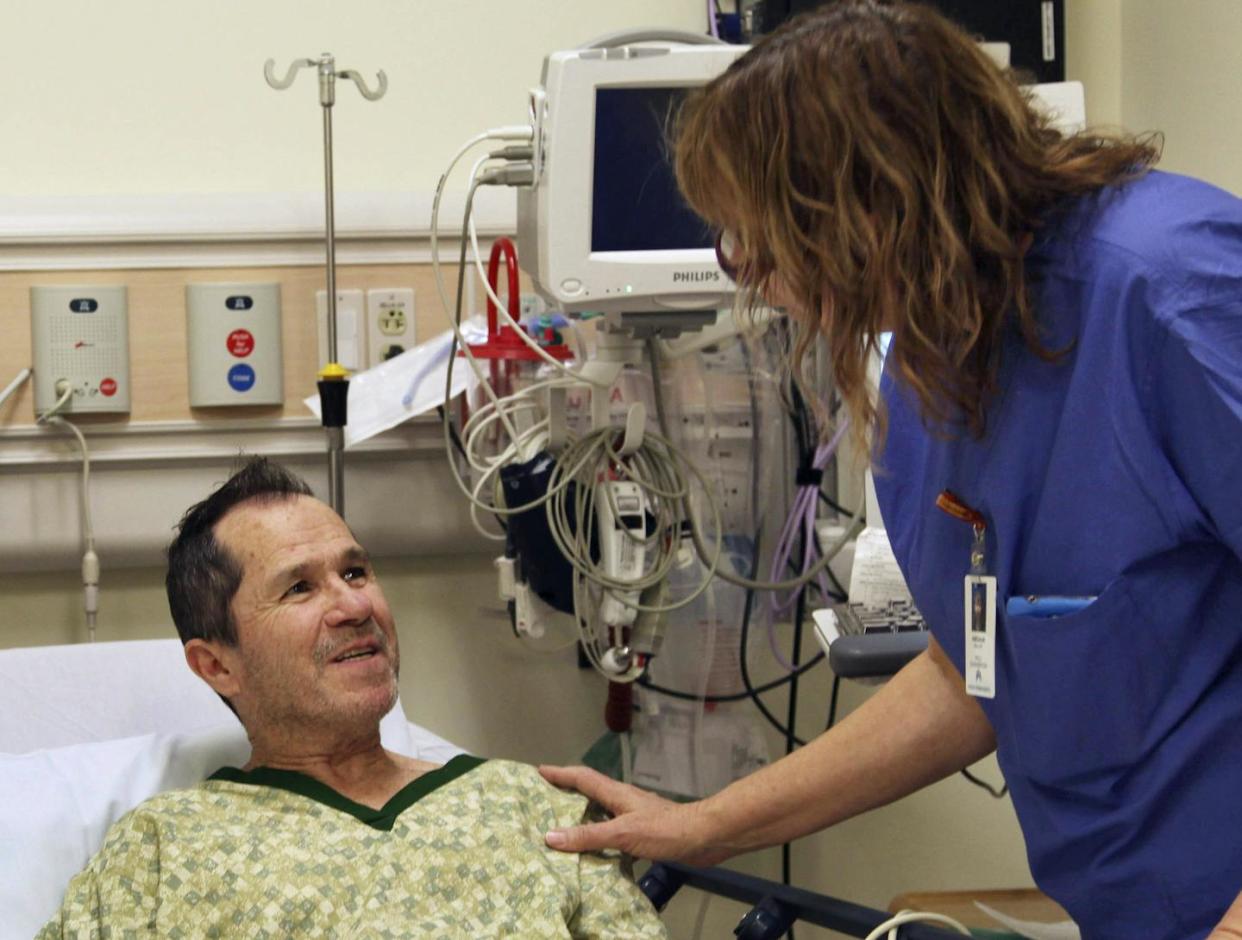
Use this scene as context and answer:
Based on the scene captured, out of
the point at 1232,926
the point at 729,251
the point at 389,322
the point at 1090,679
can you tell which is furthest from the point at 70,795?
the point at 1232,926

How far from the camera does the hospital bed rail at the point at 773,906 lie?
1530 millimetres

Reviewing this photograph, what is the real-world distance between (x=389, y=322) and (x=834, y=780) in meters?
1.09

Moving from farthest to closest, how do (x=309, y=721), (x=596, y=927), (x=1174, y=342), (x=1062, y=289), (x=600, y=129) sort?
(x=600, y=129) < (x=309, y=721) < (x=596, y=927) < (x=1062, y=289) < (x=1174, y=342)

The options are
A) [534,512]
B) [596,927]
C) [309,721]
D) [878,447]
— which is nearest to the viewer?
[878,447]

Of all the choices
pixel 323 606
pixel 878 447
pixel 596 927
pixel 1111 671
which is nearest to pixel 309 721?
pixel 323 606

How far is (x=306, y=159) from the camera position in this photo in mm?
2367

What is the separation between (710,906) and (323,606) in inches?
46.3

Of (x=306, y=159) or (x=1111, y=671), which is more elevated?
(x=306, y=159)

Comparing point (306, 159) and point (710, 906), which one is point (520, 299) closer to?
point (306, 159)

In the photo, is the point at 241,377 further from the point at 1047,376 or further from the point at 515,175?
the point at 1047,376

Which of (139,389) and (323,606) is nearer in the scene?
(323,606)

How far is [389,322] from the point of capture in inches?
92.0

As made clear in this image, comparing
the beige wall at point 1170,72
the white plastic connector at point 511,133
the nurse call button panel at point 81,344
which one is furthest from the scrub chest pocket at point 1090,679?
the nurse call button panel at point 81,344

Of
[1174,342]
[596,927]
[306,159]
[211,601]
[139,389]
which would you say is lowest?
[596,927]
